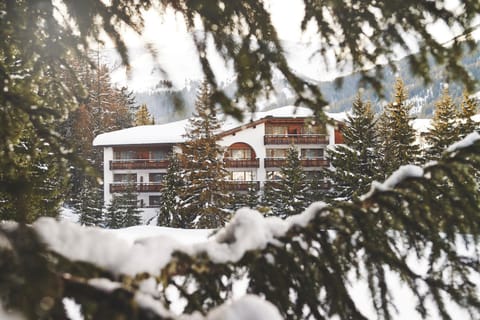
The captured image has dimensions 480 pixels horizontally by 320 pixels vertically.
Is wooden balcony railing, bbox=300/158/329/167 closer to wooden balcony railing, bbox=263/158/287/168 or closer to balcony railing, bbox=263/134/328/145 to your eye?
balcony railing, bbox=263/134/328/145

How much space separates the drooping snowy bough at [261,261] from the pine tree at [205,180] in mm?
21945

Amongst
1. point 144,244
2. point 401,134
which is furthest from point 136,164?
point 144,244

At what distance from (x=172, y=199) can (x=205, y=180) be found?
4.02 metres

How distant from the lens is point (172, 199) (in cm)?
2666

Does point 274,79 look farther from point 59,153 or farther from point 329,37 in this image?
point 59,153

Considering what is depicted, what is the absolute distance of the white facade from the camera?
3073 centimetres

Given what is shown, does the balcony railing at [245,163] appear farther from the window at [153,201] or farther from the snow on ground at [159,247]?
the snow on ground at [159,247]

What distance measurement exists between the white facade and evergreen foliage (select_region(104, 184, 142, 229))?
1.84 meters

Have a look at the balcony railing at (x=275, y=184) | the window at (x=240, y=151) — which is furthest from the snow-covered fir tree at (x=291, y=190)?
the window at (x=240, y=151)

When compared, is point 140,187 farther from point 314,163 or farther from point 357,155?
point 357,155

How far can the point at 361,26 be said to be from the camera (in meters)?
2.33

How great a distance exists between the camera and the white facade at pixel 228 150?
3073cm

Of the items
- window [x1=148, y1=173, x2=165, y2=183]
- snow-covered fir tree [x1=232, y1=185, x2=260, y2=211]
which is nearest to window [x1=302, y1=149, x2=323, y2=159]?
snow-covered fir tree [x1=232, y1=185, x2=260, y2=211]

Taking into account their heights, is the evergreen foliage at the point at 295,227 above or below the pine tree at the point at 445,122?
below
